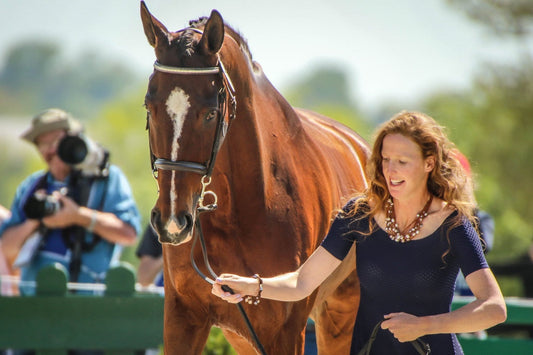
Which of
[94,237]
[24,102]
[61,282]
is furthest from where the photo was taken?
[24,102]

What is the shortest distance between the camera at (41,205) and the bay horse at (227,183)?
225 cm

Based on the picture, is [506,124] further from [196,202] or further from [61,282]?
[196,202]

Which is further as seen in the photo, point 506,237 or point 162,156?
point 506,237

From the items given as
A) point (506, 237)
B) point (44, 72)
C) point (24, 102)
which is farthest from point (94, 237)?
point (44, 72)

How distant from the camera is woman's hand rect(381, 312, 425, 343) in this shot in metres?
2.71

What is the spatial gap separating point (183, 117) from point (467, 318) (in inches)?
51.8

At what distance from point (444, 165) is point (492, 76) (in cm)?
2194

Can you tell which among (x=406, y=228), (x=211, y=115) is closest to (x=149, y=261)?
(x=211, y=115)

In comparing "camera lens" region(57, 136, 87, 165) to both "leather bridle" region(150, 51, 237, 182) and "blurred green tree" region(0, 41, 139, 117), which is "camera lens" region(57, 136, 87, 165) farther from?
"blurred green tree" region(0, 41, 139, 117)

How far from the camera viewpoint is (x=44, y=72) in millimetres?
122938

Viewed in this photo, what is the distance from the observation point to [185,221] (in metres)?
3.03

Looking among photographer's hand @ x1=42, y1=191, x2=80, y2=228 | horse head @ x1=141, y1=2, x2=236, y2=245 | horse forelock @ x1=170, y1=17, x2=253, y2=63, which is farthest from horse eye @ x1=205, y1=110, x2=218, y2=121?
photographer's hand @ x1=42, y1=191, x2=80, y2=228

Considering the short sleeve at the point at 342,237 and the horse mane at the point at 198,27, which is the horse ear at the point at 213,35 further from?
the short sleeve at the point at 342,237

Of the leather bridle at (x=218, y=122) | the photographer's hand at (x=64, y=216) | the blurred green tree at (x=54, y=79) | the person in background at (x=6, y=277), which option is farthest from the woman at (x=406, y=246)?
the blurred green tree at (x=54, y=79)
